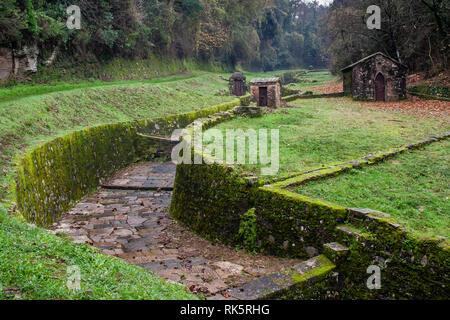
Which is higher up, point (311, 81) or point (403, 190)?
point (311, 81)

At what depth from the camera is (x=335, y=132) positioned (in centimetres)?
1270

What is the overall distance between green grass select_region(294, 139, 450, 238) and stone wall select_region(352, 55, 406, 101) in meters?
15.7

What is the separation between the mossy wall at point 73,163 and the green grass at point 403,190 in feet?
19.3

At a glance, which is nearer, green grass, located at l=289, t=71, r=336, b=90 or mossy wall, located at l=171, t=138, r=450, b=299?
mossy wall, located at l=171, t=138, r=450, b=299

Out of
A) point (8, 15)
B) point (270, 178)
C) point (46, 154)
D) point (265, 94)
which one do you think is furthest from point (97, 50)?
point (270, 178)

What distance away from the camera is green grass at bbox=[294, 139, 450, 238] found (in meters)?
5.18

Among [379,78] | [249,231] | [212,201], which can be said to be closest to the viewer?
[249,231]

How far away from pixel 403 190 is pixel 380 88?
1897 cm

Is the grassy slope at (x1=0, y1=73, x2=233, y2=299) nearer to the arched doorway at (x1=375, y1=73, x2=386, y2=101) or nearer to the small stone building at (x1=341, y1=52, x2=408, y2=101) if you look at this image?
the small stone building at (x1=341, y1=52, x2=408, y2=101)

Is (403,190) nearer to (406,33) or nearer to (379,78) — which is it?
(379,78)

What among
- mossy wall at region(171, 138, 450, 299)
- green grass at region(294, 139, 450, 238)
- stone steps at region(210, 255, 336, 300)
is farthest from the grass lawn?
stone steps at region(210, 255, 336, 300)

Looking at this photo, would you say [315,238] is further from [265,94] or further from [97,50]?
[97,50]

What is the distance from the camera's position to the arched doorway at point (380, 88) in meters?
23.1

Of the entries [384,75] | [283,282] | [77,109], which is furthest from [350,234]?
[384,75]
